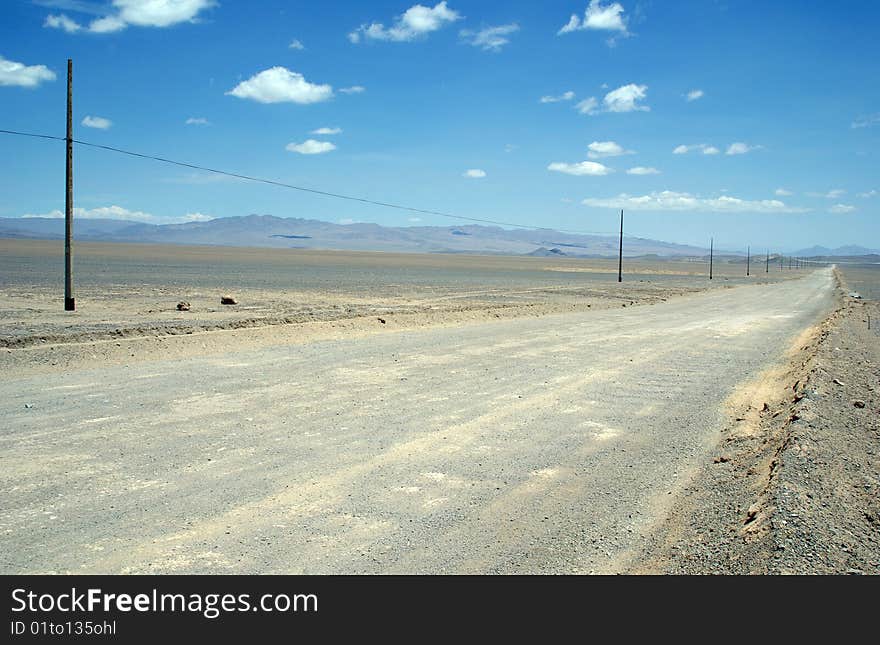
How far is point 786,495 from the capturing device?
575 centimetres

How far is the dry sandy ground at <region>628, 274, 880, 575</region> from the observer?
15.6 feet

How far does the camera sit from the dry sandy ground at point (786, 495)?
475 centimetres

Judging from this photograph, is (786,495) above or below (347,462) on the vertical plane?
above

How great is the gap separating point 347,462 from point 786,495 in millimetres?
3987

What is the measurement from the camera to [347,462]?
23.4 ft

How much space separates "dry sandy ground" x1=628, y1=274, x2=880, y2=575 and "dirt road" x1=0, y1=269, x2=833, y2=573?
293mm

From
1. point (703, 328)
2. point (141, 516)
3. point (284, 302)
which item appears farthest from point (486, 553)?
point (284, 302)

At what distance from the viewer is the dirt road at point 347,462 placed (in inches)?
197

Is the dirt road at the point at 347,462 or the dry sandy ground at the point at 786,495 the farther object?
the dirt road at the point at 347,462

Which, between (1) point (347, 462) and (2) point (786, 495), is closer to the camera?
(2) point (786, 495)

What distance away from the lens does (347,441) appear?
26.1 ft

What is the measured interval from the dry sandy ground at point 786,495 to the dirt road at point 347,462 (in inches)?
11.5
